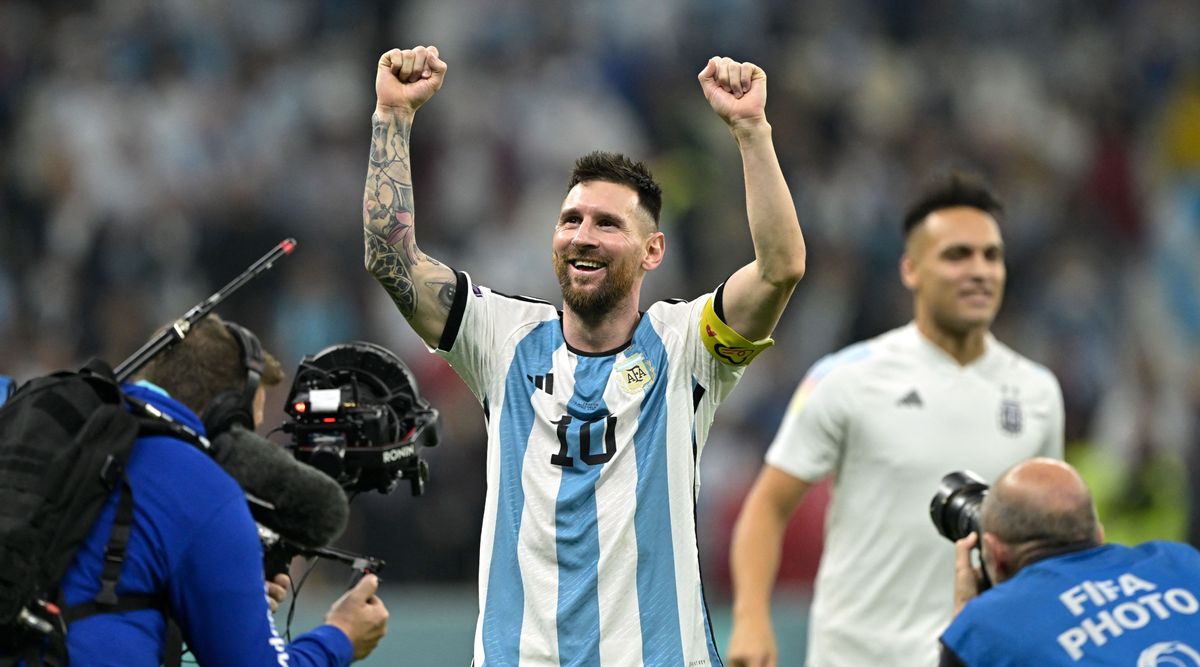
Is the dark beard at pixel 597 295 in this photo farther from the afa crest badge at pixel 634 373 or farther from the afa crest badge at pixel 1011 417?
the afa crest badge at pixel 1011 417

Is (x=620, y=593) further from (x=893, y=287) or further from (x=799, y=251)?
(x=893, y=287)

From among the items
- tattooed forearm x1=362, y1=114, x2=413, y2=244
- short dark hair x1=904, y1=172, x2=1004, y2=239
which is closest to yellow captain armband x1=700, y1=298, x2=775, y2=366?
tattooed forearm x1=362, y1=114, x2=413, y2=244

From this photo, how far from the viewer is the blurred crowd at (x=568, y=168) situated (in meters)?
11.1

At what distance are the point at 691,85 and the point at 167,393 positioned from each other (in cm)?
917

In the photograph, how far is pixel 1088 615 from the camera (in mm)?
4270

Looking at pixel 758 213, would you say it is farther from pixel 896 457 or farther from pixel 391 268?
pixel 896 457

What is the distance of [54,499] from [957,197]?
3.70 m

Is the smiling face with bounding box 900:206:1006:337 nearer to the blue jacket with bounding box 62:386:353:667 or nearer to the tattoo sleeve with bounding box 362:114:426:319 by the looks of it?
Result: the tattoo sleeve with bounding box 362:114:426:319

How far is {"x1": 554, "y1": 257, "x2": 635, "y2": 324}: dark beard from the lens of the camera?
4566 mm

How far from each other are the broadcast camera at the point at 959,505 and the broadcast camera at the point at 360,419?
4.75 ft

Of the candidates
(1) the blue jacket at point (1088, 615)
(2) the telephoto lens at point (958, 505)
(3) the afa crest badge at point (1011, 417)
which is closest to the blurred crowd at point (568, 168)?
(3) the afa crest badge at point (1011, 417)

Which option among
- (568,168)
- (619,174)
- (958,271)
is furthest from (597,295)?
(568,168)

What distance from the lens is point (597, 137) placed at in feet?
41.4

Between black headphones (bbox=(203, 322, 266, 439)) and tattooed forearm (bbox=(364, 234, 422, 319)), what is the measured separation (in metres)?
0.36
